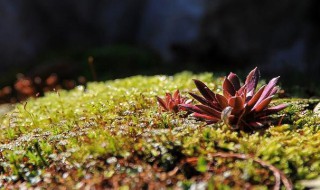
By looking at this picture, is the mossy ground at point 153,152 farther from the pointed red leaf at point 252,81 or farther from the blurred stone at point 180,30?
the blurred stone at point 180,30

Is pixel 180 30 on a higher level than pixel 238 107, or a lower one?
higher

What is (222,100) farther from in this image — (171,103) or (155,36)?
(155,36)

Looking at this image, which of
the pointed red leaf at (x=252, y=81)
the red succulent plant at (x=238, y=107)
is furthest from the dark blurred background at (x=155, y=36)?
the red succulent plant at (x=238, y=107)

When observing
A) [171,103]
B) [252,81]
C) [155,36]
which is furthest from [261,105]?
[155,36]

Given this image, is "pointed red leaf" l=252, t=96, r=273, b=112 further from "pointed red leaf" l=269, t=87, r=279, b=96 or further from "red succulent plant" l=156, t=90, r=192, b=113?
"red succulent plant" l=156, t=90, r=192, b=113

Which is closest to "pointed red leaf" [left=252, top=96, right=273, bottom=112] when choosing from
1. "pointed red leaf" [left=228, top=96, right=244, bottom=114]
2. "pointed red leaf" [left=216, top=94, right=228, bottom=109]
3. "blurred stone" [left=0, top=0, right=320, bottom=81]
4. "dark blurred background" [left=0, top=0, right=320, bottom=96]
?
"pointed red leaf" [left=228, top=96, right=244, bottom=114]

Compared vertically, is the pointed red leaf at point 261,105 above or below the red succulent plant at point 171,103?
below
